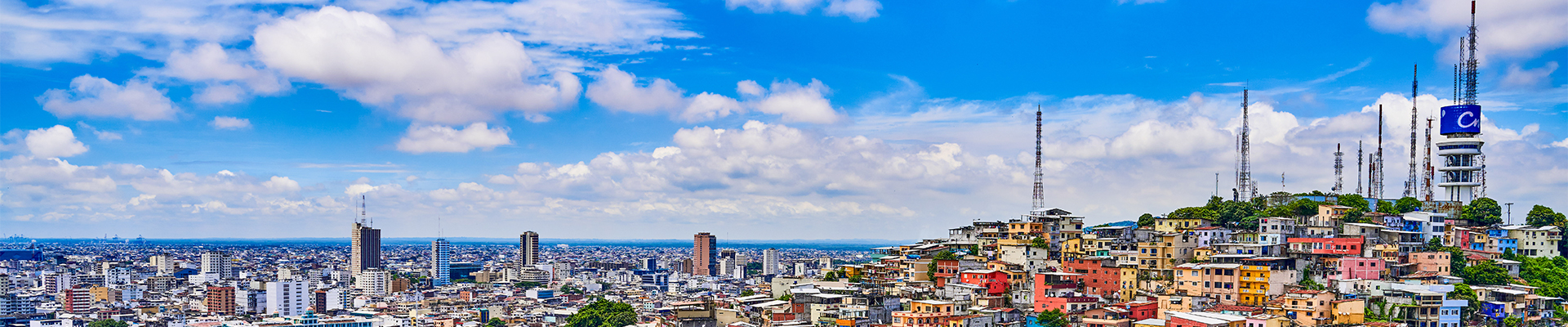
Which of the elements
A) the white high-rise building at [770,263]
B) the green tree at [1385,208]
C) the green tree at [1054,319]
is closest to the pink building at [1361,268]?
the green tree at [1054,319]

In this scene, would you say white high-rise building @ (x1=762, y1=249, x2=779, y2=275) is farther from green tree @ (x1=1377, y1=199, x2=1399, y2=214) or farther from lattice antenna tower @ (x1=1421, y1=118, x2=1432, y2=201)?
green tree @ (x1=1377, y1=199, x2=1399, y2=214)

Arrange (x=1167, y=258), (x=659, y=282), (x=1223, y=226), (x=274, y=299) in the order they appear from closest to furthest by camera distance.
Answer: (x=1167, y=258)
(x=1223, y=226)
(x=274, y=299)
(x=659, y=282)

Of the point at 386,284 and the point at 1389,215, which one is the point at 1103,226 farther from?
the point at 386,284

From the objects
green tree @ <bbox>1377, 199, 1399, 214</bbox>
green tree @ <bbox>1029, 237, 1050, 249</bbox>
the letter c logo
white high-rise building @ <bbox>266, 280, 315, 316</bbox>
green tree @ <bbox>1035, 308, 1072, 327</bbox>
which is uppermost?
the letter c logo

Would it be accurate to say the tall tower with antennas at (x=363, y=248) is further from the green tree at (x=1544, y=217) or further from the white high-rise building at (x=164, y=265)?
the green tree at (x=1544, y=217)

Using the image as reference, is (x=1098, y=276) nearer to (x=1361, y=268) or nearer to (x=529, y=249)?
(x=1361, y=268)

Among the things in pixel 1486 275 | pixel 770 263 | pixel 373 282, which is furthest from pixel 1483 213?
pixel 770 263

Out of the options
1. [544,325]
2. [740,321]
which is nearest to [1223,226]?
[740,321]

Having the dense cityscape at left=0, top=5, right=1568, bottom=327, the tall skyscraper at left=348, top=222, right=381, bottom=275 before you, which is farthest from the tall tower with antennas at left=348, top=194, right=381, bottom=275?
the dense cityscape at left=0, top=5, right=1568, bottom=327
